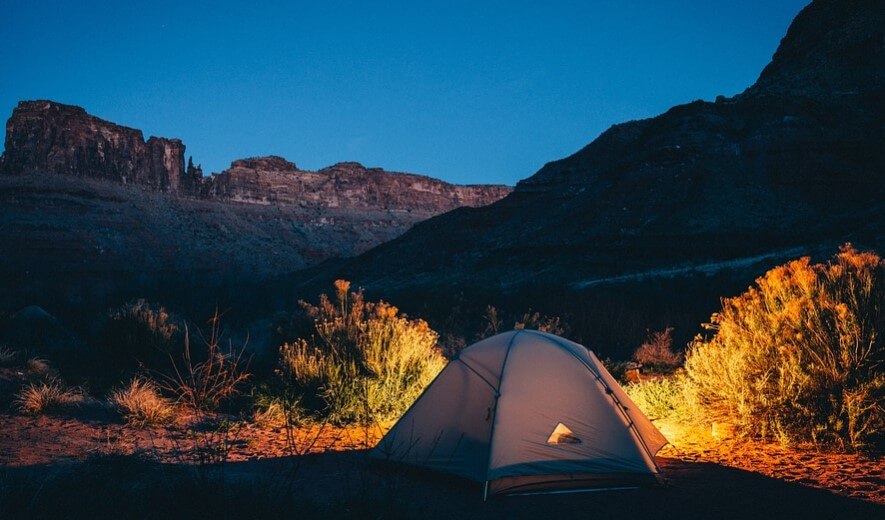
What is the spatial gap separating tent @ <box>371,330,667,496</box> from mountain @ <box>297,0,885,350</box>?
12.5m

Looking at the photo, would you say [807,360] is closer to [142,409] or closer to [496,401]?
[496,401]

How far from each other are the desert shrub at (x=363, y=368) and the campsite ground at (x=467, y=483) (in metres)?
1.20

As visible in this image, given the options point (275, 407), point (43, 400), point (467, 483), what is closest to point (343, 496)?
point (467, 483)

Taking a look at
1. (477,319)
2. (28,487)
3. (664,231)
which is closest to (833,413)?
(28,487)

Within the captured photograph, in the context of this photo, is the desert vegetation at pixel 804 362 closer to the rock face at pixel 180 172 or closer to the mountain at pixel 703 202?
the mountain at pixel 703 202

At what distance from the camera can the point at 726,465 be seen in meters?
6.07

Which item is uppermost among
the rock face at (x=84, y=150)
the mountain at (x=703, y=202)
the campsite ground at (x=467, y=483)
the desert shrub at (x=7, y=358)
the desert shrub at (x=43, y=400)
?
the rock face at (x=84, y=150)

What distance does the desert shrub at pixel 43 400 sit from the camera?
25.8ft

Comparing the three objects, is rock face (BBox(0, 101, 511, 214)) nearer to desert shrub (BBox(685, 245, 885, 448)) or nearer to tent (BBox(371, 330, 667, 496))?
tent (BBox(371, 330, 667, 496))

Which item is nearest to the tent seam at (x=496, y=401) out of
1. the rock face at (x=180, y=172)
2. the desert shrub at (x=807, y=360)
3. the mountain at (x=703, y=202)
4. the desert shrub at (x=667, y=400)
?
the desert shrub at (x=667, y=400)

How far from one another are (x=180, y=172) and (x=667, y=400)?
272 feet

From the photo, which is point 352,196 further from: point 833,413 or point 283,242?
point 833,413

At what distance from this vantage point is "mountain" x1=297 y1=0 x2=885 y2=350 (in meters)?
24.9

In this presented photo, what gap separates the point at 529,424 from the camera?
577 centimetres
